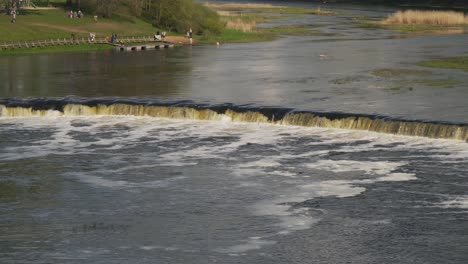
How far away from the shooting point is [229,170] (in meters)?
36.5

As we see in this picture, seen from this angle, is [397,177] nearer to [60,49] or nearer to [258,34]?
[60,49]

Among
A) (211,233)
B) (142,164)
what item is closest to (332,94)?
(142,164)

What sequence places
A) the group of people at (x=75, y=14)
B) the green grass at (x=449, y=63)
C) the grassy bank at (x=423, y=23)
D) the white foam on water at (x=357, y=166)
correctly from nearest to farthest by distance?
the white foam on water at (x=357, y=166) < the green grass at (x=449, y=63) < the group of people at (x=75, y=14) < the grassy bank at (x=423, y=23)

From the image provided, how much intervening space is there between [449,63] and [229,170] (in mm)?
39665

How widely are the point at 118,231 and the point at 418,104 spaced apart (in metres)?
24.6

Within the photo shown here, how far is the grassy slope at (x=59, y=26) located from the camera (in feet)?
321

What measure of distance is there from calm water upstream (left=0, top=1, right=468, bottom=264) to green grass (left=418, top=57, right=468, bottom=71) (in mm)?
3222

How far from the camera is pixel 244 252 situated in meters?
26.2

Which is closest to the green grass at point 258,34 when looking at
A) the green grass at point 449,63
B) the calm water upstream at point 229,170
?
the green grass at point 449,63

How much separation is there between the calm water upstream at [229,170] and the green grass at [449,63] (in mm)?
3222

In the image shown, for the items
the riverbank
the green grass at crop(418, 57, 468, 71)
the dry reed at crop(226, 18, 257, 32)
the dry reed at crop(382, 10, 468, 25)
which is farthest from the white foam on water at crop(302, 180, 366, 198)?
the dry reed at crop(382, 10, 468, 25)

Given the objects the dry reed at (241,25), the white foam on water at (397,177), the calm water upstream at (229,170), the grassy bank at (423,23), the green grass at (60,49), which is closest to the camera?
the calm water upstream at (229,170)

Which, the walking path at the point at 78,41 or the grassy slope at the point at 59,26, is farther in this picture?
the grassy slope at the point at 59,26

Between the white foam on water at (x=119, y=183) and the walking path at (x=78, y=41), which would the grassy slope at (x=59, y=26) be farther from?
the white foam on water at (x=119, y=183)
